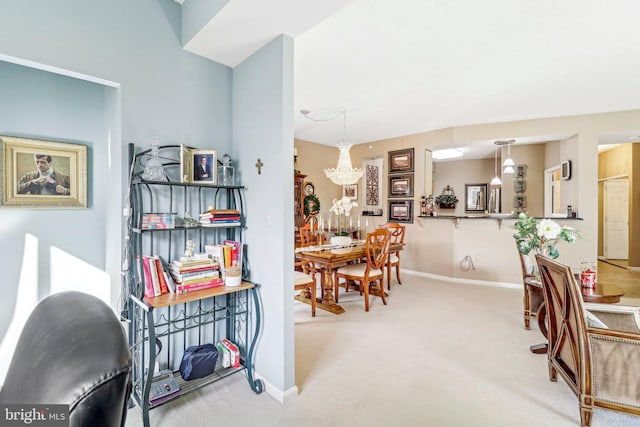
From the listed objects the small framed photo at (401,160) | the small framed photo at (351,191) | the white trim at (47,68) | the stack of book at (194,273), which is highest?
the small framed photo at (401,160)

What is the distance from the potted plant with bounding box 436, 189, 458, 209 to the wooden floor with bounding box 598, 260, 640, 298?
2.77m

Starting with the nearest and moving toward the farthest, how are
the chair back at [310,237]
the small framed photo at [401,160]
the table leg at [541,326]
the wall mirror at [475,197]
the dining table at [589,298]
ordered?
the dining table at [589,298]
the table leg at [541,326]
the chair back at [310,237]
the small framed photo at [401,160]
the wall mirror at [475,197]

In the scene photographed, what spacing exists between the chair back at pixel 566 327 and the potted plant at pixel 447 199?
4.04 metres

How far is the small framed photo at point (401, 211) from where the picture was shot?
565 cm

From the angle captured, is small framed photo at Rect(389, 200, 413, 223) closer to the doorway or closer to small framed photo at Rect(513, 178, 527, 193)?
small framed photo at Rect(513, 178, 527, 193)

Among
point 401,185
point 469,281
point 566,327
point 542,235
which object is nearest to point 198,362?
point 566,327

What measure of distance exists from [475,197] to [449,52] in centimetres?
643

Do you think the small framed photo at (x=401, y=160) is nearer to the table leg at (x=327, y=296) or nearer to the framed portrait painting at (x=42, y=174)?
the table leg at (x=327, y=296)

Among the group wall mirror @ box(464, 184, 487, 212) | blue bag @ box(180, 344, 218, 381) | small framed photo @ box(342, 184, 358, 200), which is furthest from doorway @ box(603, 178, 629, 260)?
blue bag @ box(180, 344, 218, 381)

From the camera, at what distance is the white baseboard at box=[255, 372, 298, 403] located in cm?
192

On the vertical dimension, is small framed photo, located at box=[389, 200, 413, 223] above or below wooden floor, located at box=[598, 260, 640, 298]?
above

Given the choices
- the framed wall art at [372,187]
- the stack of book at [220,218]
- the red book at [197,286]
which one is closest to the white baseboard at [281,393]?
the red book at [197,286]

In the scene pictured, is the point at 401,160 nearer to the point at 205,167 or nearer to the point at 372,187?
the point at 372,187

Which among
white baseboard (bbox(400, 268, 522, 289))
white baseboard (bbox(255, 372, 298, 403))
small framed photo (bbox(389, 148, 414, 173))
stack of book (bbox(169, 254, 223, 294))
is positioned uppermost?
small framed photo (bbox(389, 148, 414, 173))
